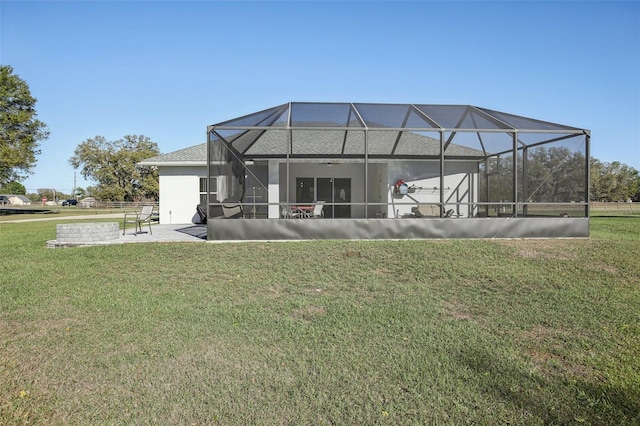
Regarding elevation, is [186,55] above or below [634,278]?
above

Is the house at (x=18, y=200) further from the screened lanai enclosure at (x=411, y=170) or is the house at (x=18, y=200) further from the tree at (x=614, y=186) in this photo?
the tree at (x=614, y=186)

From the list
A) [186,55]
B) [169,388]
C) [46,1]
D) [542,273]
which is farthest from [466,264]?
[46,1]

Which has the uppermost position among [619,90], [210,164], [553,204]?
[619,90]

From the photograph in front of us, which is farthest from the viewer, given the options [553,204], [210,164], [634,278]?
[553,204]

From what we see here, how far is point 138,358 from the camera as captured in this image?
3395 millimetres

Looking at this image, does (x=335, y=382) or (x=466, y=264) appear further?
(x=466, y=264)

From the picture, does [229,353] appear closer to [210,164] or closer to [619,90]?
[210,164]

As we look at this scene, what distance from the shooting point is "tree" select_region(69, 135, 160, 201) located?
5278 cm

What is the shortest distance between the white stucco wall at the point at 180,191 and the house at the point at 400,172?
155 inches

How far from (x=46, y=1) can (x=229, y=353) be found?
12.6 m

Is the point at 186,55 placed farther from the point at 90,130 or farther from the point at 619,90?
the point at 90,130

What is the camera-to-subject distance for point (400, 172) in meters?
14.5

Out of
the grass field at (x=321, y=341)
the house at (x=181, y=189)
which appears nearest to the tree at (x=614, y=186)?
the house at (x=181, y=189)

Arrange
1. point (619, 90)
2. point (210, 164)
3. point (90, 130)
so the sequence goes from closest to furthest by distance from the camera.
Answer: point (210, 164) < point (619, 90) < point (90, 130)
